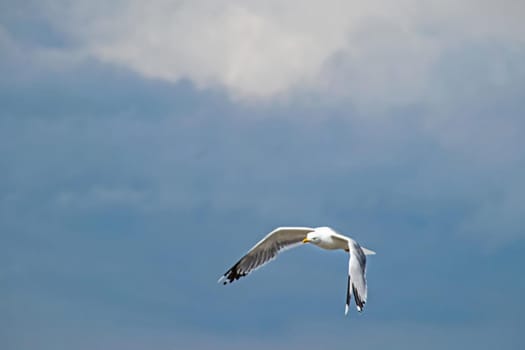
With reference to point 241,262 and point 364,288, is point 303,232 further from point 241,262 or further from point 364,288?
point 364,288

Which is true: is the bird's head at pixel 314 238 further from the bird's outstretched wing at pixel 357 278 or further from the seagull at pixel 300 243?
the bird's outstretched wing at pixel 357 278

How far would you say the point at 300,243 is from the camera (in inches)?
1117

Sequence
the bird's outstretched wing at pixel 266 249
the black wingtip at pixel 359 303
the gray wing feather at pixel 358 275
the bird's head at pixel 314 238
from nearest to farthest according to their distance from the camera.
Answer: the black wingtip at pixel 359 303
the gray wing feather at pixel 358 275
the bird's head at pixel 314 238
the bird's outstretched wing at pixel 266 249

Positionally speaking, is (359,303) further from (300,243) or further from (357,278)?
(300,243)

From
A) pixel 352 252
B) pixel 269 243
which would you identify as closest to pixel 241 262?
pixel 269 243

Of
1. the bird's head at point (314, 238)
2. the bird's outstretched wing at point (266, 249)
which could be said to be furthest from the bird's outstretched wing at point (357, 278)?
the bird's outstretched wing at point (266, 249)

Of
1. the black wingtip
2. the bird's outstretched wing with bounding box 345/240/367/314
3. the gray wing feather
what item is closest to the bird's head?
the gray wing feather

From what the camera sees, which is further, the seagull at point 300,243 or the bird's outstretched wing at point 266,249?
the bird's outstretched wing at point 266,249

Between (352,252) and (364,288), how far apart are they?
5.04 ft

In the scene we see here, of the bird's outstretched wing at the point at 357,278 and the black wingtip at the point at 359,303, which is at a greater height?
the bird's outstretched wing at the point at 357,278

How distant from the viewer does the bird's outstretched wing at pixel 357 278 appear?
22797 mm

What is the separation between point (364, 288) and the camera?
23.1 metres

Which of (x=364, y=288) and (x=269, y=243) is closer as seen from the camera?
(x=364, y=288)

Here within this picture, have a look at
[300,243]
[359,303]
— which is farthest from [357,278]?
[300,243]
